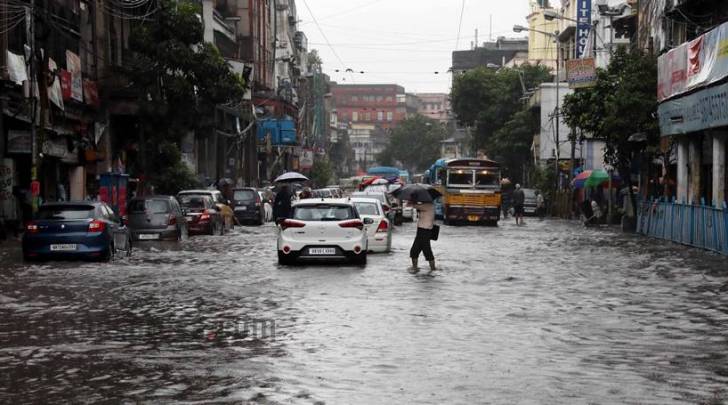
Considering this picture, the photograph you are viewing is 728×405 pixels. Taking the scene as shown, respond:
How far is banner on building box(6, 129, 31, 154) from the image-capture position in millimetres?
34188

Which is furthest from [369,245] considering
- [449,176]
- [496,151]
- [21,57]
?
[496,151]

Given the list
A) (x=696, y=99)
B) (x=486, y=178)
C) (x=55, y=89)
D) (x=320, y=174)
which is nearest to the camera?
(x=696, y=99)

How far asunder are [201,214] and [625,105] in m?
16.1

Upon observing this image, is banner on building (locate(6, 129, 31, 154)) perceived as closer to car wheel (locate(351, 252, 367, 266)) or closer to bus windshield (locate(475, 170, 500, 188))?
car wheel (locate(351, 252, 367, 266))

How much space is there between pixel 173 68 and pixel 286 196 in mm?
10826

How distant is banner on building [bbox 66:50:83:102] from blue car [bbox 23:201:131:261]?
15875mm

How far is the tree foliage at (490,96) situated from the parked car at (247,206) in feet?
147

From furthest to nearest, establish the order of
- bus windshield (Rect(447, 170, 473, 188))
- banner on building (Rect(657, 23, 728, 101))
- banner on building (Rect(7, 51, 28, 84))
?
1. bus windshield (Rect(447, 170, 473, 188))
2. banner on building (Rect(657, 23, 728, 101))
3. banner on building (Rect(7, 51, 28, 84))

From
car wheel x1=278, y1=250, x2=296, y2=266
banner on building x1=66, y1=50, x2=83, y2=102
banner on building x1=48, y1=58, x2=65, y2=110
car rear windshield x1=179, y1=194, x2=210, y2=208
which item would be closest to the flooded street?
car wheel x1=278, y1=250, x2=296, y2=266

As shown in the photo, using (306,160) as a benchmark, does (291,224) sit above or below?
below

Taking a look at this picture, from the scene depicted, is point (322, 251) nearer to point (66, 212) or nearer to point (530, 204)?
point (66, 212)

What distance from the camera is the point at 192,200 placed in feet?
131

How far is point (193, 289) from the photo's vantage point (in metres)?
18.9

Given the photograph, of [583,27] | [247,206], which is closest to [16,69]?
[247,206]
